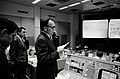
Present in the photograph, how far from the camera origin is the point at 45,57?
1351mm

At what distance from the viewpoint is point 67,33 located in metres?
7.57

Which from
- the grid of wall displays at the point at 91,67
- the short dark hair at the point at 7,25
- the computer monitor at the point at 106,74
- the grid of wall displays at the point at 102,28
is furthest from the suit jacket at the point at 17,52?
the grid of wall displays at the point at 102,28

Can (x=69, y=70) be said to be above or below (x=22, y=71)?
above

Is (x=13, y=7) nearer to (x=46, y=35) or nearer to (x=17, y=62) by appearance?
(x=17, y=62)

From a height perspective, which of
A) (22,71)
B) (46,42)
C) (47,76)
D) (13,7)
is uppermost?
(13,7)

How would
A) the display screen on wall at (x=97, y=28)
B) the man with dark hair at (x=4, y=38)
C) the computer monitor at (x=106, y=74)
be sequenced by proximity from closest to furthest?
the man with dark hair at (x=4, y=38)
the computer monitor at (x=106, y=74)
the display screen on wall at (x=97, y=28)

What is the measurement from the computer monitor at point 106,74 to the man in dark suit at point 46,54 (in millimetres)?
583

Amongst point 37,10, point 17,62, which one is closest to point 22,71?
point 17,62

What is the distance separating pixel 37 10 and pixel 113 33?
3883 mm

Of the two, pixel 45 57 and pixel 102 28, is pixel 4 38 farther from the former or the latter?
pixel 102 28

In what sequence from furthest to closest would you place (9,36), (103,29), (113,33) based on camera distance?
(103,29) < (113,33) < (9,36)

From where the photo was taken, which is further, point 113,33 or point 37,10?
point 37,10

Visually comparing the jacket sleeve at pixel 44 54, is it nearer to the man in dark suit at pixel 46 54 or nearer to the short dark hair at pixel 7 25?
the man in dark suit at pixel 46 54

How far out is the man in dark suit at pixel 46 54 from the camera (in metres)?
1.38
